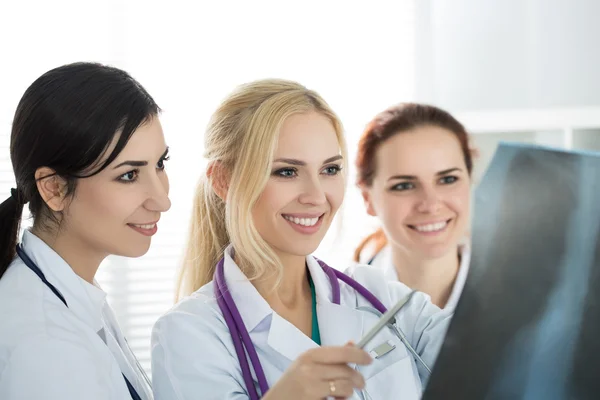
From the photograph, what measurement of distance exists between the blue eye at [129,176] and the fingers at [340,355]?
1.85ft

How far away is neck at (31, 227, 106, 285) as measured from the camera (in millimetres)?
1337

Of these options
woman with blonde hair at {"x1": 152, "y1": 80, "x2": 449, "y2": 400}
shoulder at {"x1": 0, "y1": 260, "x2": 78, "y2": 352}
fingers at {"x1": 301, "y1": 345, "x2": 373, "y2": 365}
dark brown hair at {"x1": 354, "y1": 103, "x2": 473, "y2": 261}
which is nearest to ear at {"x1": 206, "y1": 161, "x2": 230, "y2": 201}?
woman with blonde hair at {"x1": 152, "y1": 80, "x2": 449, "y2": 400}

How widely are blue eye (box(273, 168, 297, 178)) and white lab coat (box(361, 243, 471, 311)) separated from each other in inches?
32.4

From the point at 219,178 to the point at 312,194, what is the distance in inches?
8.7

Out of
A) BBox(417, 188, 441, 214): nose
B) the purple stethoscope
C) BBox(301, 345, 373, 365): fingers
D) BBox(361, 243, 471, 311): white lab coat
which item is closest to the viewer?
BBox(301, 345, 373, 365): fingers

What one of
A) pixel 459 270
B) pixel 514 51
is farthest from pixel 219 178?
pixel 514 51

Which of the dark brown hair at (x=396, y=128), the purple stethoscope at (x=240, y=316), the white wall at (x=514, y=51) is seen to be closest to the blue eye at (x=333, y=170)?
the purple stethoscope at (x=240, y=316)

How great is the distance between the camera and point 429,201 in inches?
76.9

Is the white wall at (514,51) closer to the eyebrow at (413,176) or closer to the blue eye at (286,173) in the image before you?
the eyebrow at (413,176)

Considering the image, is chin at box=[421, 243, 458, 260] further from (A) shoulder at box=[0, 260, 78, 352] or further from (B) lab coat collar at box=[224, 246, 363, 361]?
(A) shoulder at box=[0, 260, 78, 352]

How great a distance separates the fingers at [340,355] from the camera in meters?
0.84

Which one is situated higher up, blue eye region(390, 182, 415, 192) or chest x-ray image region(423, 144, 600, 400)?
chest x-ray image region(423, 144, 600, 400)

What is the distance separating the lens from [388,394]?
133cm

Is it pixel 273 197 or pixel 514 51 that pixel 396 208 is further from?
pixel 514 51
